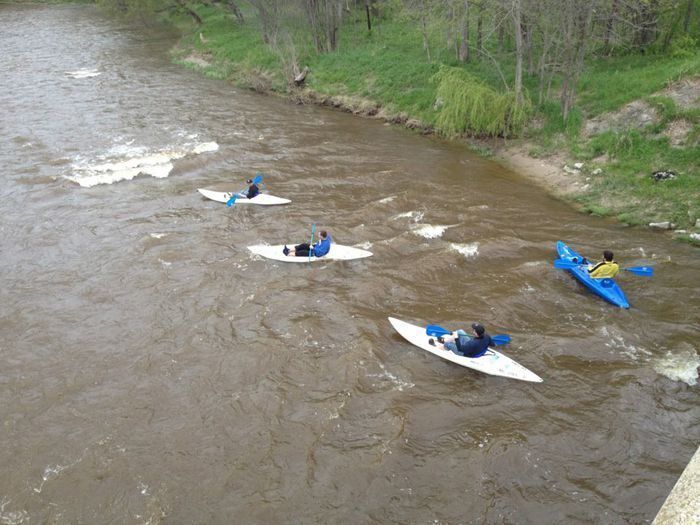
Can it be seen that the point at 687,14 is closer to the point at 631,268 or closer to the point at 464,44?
the point at 464,44

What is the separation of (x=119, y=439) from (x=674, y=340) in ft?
34.3

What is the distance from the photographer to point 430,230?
13.8 meters

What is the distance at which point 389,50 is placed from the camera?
88.8 feet

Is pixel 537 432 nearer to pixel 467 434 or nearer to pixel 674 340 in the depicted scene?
pixel 467 434

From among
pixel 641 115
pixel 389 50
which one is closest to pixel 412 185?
pixel 641 115

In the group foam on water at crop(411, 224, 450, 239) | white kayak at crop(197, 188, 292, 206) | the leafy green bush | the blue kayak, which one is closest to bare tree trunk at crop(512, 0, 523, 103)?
the leafy green bush

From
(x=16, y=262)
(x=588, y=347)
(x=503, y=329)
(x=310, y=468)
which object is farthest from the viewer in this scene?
(x=16, y=262)

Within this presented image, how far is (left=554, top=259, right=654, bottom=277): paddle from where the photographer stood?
36.0 ft

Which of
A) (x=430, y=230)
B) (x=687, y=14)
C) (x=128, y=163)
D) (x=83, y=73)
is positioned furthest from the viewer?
(x=83, y=73)

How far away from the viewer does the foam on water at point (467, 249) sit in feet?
41.7

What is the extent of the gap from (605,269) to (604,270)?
1.2 inches

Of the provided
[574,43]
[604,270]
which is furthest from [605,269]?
[574,43]

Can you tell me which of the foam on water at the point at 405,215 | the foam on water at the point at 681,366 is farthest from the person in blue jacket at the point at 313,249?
the foam on water at the point at 681,366

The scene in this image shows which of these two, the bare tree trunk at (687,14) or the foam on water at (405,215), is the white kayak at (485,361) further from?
the bare tree trunk at (687,14)
